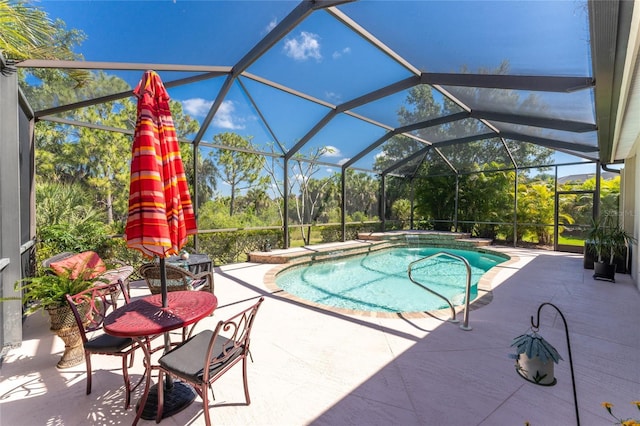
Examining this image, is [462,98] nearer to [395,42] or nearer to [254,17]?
[395,42]

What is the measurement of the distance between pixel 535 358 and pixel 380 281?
5176mm

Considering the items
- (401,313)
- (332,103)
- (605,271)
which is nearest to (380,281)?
(401,313)

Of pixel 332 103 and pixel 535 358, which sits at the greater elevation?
pixel 332 103

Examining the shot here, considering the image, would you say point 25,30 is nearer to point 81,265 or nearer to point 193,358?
point 81,265

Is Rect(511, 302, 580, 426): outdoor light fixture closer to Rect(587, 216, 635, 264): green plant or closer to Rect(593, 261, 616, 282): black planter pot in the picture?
Rect(593, 261, 616, 282): black planter pot

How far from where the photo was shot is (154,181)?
206 centimetres

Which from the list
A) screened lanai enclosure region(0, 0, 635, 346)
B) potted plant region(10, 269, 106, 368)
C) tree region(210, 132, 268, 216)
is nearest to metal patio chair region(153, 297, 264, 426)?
potted plant region(10, 269, 106, 368)

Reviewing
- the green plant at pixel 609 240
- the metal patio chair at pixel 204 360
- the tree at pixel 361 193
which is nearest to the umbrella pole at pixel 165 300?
the metal patio chair at pixel 204 360

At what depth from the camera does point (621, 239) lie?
6.23 m

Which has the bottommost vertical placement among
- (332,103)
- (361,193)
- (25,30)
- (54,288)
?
(54,288)

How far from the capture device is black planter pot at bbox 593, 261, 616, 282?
235 inches

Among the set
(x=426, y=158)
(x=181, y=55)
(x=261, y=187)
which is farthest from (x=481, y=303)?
(x=426, y=158)

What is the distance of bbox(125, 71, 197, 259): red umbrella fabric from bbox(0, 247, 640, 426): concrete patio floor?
145 cm

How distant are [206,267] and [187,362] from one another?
9.88 ft
